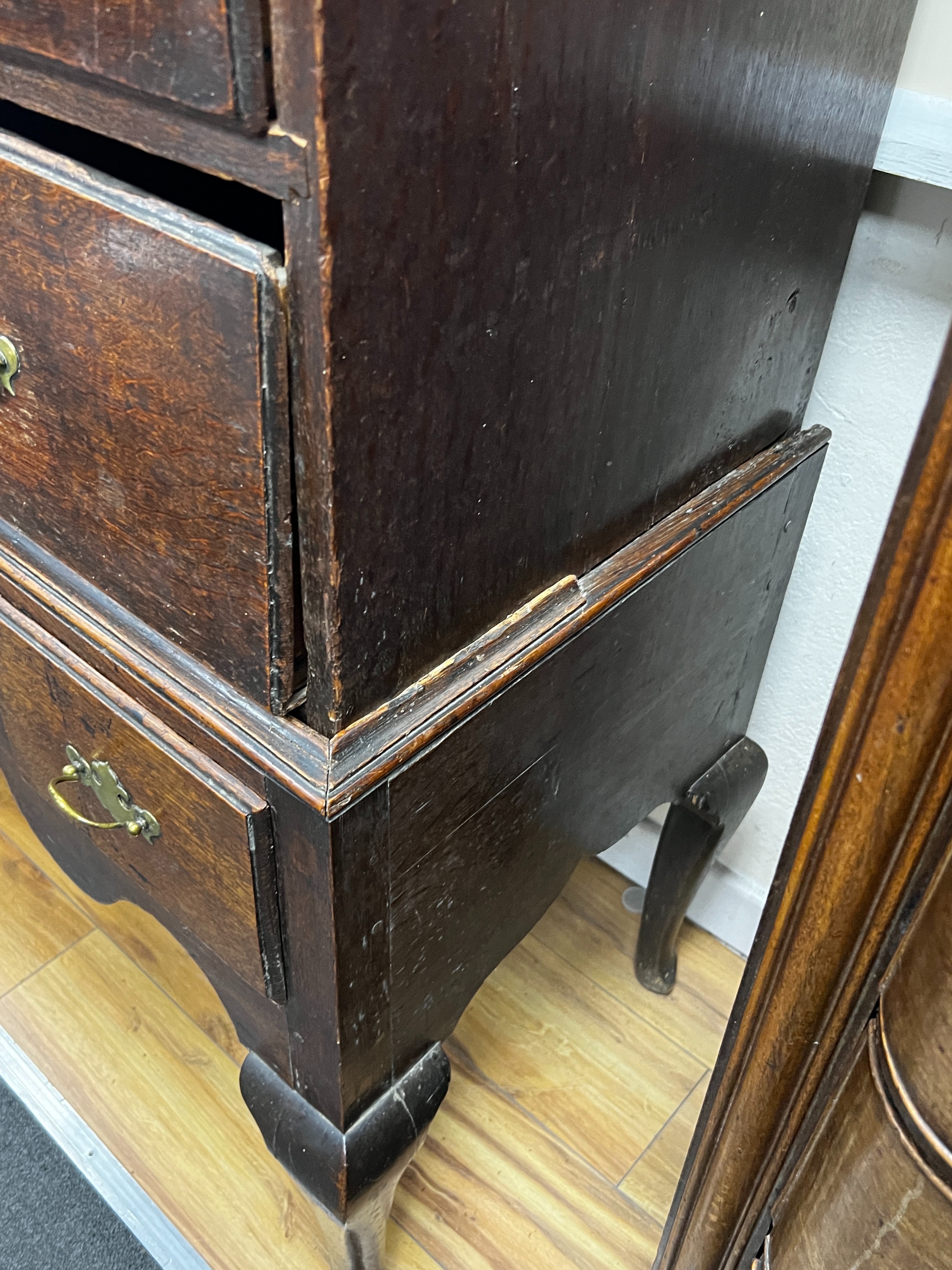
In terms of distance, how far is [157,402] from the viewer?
43 centimetres

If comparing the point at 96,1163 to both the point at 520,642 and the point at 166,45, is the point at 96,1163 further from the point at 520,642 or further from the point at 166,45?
the point at 166,45

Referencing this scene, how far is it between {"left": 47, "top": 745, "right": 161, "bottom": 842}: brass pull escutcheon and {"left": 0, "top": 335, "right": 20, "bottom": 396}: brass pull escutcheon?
0.72 ft

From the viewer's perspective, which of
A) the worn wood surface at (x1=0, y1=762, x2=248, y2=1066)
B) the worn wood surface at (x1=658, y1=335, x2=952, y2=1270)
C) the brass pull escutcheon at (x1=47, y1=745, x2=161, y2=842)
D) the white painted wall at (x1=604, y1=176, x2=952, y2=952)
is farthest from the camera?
the worn wood surface at (x1=0, y1=762, x2=248, y2=1066)

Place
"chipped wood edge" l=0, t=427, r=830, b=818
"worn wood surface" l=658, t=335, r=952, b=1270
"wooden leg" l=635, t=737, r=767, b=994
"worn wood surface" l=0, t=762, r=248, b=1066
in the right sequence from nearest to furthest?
1. "worn wood surface" l=658, t=335, r=952, b=1270
2. "chipped wood edge" l=0, t=427, r=830, b=818
3. "wooden leg" l=635, t=737, r=767, b=994
4. "worn wood surface" l=0, t=762, r=248, b=1066

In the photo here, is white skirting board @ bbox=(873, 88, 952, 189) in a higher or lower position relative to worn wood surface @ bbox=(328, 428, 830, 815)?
→ higher

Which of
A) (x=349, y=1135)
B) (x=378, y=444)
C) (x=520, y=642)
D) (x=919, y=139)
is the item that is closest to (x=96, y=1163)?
(x=349, y=1135)

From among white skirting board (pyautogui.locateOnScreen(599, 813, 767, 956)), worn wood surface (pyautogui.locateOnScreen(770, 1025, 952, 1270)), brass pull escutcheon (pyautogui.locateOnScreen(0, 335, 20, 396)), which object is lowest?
white skirting board (pyautogui.locateOnScreen(599, 813, 767, 956))

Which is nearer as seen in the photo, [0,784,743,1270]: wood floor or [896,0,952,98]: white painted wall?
[896,0,952,98]: white painted wall

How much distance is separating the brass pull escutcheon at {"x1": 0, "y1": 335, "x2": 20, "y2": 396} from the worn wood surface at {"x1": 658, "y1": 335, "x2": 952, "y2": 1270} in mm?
395

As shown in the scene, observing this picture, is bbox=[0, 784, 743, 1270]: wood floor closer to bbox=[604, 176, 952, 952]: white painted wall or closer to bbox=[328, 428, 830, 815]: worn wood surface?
bbox=[604, 176, 952, 952]: white painted wall

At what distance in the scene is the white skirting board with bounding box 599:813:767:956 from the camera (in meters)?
1.12

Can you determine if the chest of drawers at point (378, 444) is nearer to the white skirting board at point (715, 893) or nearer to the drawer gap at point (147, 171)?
the drawer gap at point (147, 171)

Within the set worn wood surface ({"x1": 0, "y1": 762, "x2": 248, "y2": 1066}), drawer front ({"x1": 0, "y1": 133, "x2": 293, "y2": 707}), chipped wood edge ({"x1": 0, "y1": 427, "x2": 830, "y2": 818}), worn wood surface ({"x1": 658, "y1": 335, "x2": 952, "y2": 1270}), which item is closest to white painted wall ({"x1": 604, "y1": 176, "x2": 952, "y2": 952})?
chipped wood edge ({"x1": 0, "y1": 427, "x2": 830, "y2": 818})

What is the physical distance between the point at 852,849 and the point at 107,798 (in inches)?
17.0
